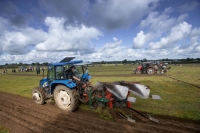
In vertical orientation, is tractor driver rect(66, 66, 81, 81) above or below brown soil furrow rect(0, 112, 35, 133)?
above

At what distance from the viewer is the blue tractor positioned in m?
5.64

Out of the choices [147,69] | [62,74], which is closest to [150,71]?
[147,69]

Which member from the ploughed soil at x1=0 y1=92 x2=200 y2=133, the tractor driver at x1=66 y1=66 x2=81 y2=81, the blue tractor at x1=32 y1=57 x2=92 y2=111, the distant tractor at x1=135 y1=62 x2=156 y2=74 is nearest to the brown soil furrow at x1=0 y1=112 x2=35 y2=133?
the ploughed soil at x1=0 y1=92 x2=200 y2=133

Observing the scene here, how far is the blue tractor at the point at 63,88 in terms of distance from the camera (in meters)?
5.64

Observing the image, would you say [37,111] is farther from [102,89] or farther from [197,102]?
[197,102]

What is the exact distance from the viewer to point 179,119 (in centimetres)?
492

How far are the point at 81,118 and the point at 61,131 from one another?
1.05 meters

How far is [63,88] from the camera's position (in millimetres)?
5824

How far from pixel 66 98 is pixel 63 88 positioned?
1.56 ft

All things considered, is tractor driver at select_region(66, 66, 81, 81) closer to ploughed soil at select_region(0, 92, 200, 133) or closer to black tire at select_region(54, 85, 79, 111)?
black tire at select_region(54, 85, 79, 111)

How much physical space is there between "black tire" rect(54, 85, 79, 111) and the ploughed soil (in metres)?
0.27

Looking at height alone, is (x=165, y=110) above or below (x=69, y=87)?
below

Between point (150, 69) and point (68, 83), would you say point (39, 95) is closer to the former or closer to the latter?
point (68, 83)

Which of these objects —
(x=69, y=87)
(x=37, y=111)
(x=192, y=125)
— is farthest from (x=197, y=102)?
(x=37, y=111)
